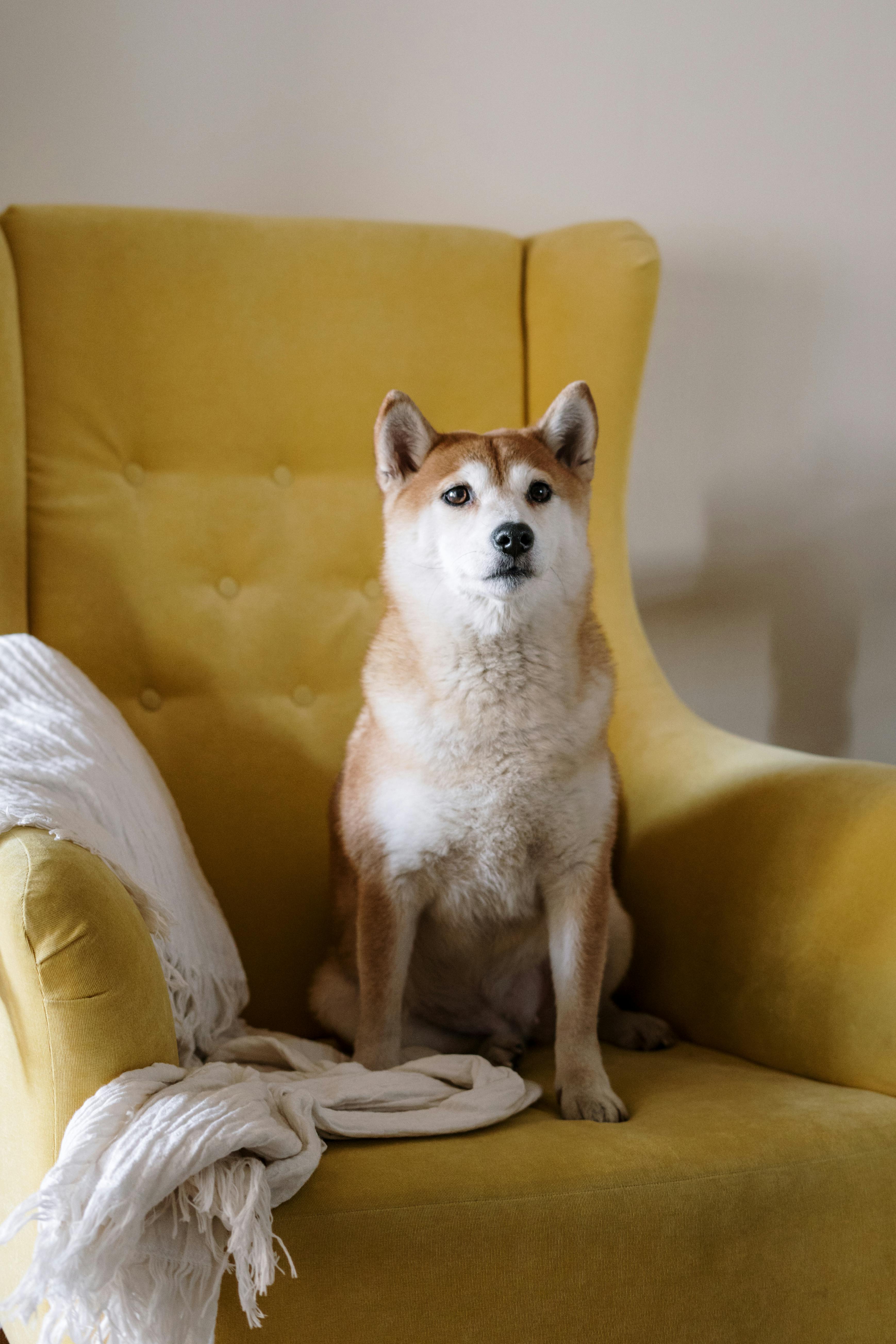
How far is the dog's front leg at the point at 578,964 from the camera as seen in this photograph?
1.21 metres

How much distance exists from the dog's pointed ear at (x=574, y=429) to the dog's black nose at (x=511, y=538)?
21 cm

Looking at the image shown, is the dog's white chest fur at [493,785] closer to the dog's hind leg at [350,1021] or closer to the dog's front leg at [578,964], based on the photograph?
the dog's front leg at [578,964]

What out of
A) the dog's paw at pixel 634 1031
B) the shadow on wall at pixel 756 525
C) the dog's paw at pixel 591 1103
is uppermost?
the shadow on wall at pixel 756 525

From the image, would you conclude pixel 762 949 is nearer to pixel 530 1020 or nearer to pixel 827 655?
pixel 530 1020

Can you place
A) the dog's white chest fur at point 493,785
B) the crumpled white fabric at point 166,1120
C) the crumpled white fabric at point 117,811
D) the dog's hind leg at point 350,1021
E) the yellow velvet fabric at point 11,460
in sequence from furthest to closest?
1. the yellow velvet fabric at point 11,460
2. the dog's hind leg at point 350,1021
3. the dog's white chest fur at point 493,785
4. the crumpled white fabric at point 117,811
5. the crumpled white fabric at point 166,1120

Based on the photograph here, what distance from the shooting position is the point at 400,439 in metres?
1.33

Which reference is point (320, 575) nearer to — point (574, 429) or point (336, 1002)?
point (574, 429)

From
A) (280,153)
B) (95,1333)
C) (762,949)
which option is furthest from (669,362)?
(95,1333)

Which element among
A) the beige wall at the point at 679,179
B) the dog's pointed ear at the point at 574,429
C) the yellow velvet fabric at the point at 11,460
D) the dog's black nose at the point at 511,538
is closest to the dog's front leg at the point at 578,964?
the dog's black nose at the point at 511,538

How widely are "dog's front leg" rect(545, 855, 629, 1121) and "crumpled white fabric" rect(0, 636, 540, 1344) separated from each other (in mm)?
70

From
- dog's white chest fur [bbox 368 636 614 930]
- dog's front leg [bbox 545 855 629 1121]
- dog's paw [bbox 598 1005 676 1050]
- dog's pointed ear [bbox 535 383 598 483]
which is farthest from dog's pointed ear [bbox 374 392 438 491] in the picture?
dog's paw [bbox 598 1005 676 1050]

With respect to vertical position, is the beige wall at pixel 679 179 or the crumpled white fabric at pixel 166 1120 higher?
the beige wall at pixel 679 179

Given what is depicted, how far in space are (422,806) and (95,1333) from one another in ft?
1.98

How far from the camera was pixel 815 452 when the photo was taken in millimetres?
2189
